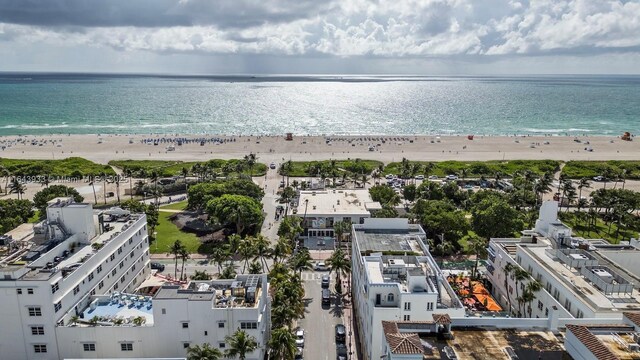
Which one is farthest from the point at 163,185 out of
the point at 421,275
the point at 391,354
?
the point at 391,354

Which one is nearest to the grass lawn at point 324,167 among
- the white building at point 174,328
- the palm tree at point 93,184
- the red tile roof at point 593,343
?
the palm tree at point 93,184

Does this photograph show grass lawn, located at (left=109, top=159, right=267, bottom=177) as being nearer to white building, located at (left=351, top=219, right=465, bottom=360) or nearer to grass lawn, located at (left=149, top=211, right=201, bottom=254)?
grass lawn, located at (left=149, top=211, right=201, bottom=254)

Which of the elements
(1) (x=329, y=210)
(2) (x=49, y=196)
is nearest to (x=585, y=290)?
(1) (x=329, y=210)

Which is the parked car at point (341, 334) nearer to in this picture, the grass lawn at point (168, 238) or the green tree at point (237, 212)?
the green tree at point (237, 212)

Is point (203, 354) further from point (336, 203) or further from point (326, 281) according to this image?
point (336, 203)

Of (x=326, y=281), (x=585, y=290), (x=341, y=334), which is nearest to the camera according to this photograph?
(x=585, y=290)

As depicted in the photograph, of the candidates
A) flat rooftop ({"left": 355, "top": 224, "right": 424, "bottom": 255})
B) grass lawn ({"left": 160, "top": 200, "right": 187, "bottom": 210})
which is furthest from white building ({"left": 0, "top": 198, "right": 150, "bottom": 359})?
grass lawn ({"left": 160, "top": 200, "right": 187, "bottom": 210})
